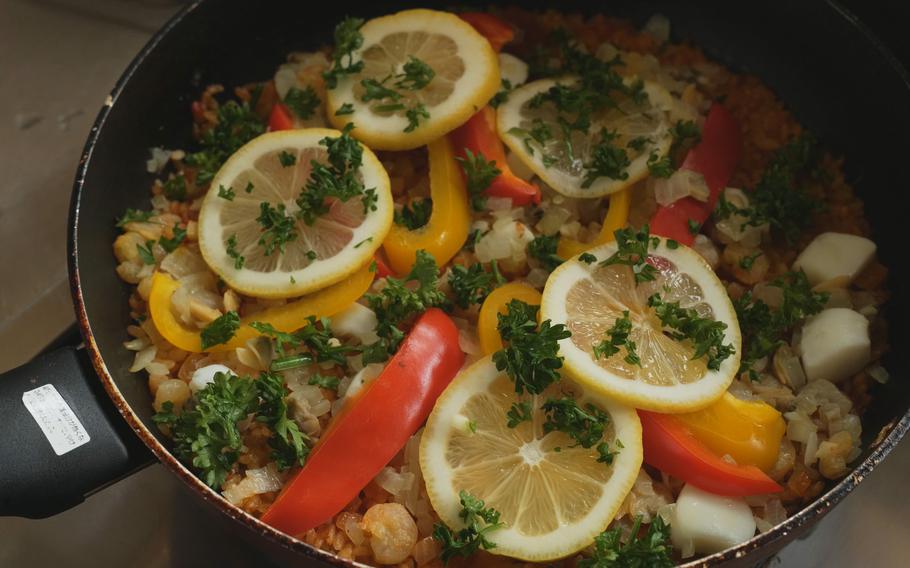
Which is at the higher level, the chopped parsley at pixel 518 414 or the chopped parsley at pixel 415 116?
the chopped parsley at pixel 415 116

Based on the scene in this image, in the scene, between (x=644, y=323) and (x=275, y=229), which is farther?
(x=275, y=229)

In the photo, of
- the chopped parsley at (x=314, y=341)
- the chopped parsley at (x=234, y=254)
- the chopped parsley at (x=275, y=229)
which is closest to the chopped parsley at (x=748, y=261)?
the chopped parsley at (x=314, y=341)

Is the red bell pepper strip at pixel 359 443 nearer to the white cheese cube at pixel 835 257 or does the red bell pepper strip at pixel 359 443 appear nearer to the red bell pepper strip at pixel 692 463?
the red bell pepper strip at pixel 692 463

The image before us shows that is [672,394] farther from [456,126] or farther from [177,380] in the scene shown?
[177,380]

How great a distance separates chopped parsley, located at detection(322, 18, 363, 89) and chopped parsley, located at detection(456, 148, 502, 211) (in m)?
0.35

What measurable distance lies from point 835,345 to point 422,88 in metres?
1.03

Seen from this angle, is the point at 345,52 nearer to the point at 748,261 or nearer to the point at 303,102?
the point at 303,102

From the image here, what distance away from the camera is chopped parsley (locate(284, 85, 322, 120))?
2.21 meters

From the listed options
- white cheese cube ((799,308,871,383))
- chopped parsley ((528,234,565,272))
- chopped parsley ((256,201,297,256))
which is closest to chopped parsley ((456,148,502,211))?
chopped parsley ((528,234,565,272))

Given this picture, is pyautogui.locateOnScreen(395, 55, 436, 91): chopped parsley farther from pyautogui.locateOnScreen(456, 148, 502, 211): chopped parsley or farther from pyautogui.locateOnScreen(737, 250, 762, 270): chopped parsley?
pyautogui.locateOnScreen(737, 250, 762, 270): chopped parsley

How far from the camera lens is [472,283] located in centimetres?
192

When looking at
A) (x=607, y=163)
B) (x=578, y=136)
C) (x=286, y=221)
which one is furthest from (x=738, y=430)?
(x=286, y=221)

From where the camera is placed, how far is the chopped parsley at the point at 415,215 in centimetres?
202

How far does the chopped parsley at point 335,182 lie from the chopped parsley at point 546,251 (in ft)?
1.14
